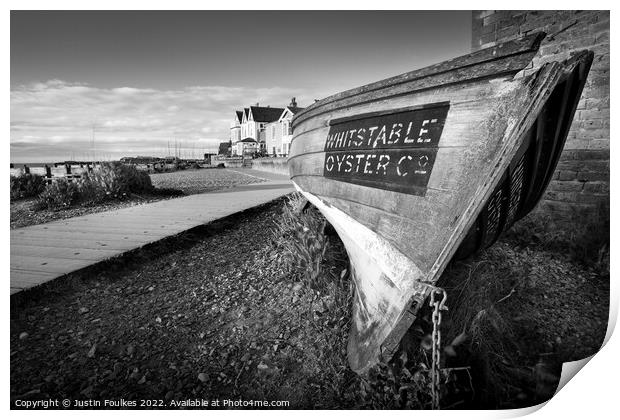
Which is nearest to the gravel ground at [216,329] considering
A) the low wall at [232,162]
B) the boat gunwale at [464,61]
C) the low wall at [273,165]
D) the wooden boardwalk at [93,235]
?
the wooden boardwalk at [93,235]

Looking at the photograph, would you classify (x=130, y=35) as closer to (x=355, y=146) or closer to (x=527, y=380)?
(x=355, y=146)

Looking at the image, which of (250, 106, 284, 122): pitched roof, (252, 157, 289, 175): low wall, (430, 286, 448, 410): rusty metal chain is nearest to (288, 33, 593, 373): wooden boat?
(430, 286, 448, 410): rusty metal chain

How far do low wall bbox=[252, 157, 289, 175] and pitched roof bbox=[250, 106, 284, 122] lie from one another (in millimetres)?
22369

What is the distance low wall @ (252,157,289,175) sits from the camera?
16.8 m

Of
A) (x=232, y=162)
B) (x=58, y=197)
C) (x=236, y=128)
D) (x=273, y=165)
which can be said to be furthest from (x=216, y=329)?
(x=236, y=128)

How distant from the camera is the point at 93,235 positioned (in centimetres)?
407

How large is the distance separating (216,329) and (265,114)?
145 feet

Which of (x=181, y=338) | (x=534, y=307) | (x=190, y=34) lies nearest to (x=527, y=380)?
(x=534, y=307)

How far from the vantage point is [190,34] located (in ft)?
8.46

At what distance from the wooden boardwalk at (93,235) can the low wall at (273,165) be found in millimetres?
10099

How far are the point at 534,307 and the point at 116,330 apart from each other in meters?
3.49

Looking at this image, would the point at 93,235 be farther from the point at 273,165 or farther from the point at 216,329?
the point at 273,165

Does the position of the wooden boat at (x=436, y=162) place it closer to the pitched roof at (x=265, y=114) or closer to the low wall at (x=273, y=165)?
the low wall at (x=273, y=165)

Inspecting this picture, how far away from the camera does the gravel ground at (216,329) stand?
192cm
